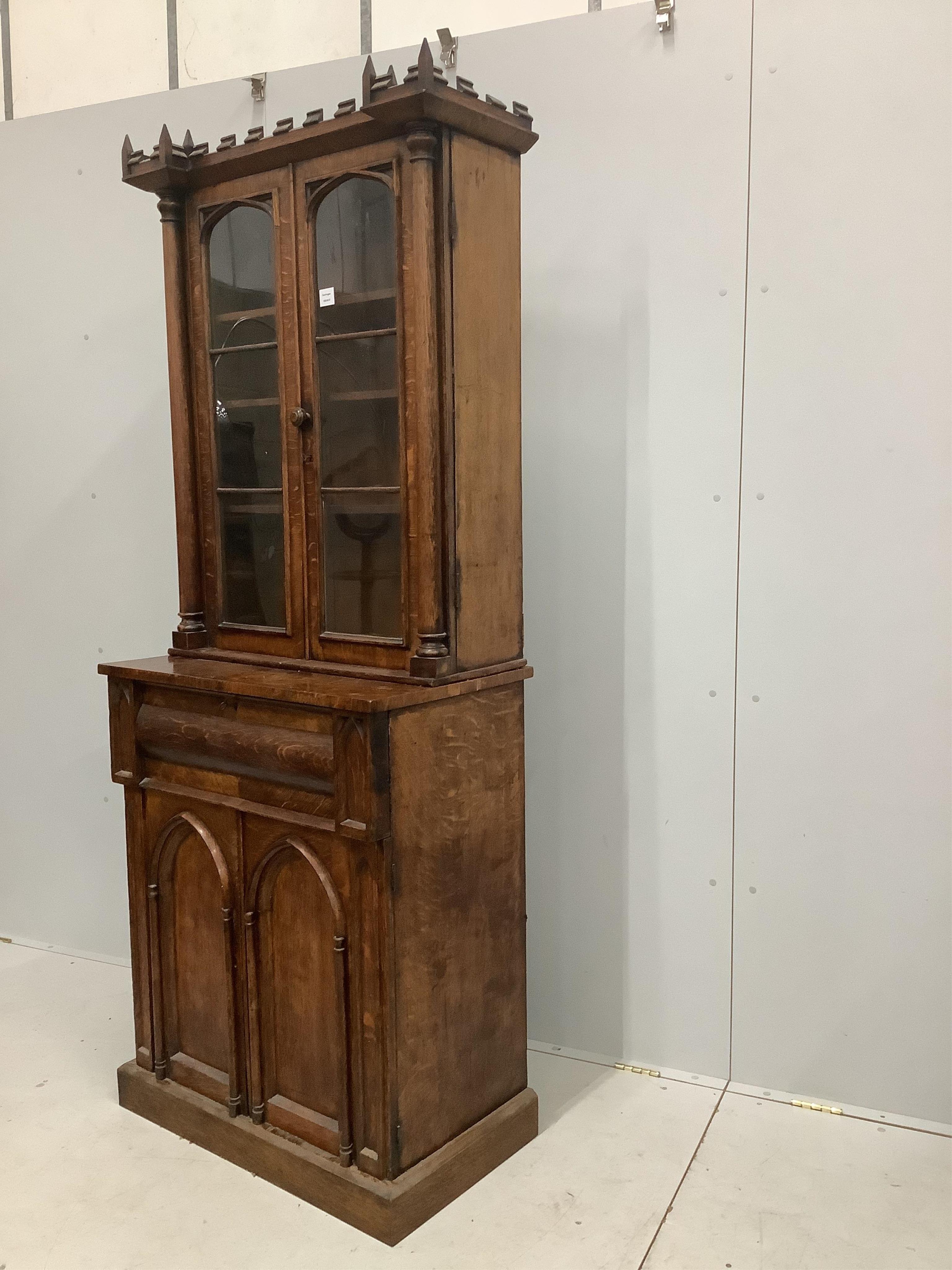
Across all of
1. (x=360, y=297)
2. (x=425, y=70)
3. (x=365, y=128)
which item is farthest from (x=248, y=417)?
(x=425, y=70)

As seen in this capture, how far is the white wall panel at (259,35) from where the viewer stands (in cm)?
291

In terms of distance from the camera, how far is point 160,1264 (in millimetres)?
2033

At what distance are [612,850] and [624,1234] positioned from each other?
2.92 ft

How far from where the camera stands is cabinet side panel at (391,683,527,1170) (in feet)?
6.90

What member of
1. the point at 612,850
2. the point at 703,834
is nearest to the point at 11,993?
the point at 612,850

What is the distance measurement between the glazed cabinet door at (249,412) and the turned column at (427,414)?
0.34 m

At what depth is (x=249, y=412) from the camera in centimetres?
243

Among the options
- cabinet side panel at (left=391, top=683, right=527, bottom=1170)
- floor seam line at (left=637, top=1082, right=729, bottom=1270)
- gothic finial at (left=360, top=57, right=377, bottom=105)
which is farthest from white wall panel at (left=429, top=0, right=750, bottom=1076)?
gothic finial at (left=360, top=57, right=377, bottom=105)

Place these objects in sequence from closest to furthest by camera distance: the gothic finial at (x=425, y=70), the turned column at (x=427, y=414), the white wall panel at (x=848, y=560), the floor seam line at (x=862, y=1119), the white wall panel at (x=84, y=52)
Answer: the gothic finial at (x=425, y=70) → the turned column at (x=427, y=414) → the white wall panel at (x=848, y=560) → the floor seam line at (x=862, y=1119) → the white wall panel at (x=84, y=52)

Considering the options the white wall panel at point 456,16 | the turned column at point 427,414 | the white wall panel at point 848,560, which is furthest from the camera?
the white wall panel at point 456,16

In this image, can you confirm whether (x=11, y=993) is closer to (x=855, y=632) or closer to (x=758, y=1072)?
(x=758, y=1072)

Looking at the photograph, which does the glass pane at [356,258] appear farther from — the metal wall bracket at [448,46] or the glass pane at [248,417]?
the metal wall bracket at [448,46]

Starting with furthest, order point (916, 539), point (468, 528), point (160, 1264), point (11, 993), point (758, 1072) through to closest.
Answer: point (11, 993)
point (758, 1072)
point (916, 539)
point (468, 528)
point (160, 1264)

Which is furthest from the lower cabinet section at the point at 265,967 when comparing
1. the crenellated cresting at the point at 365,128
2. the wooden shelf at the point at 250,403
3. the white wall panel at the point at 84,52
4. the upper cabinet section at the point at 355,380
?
the white wall panel at the point at 84,52
